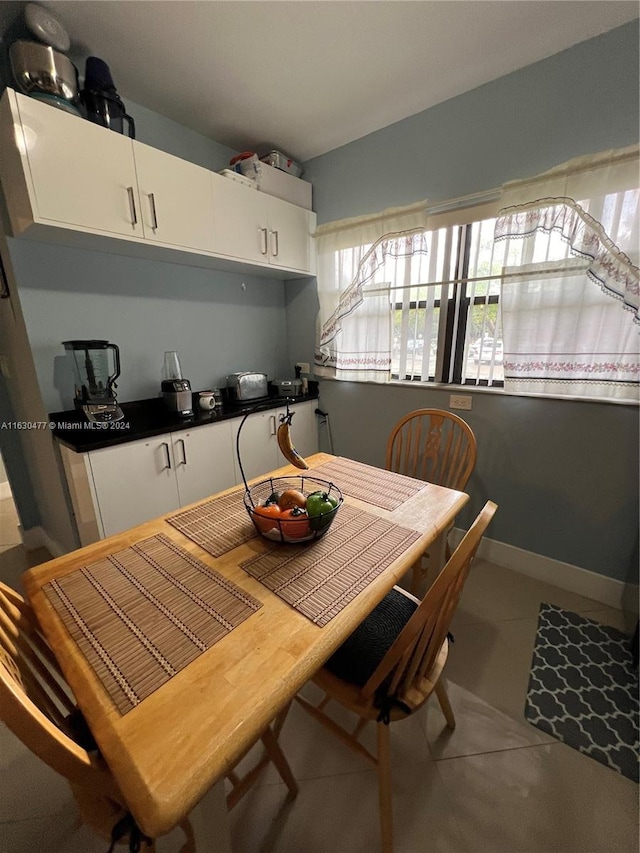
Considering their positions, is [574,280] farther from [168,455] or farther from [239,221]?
[168,455]

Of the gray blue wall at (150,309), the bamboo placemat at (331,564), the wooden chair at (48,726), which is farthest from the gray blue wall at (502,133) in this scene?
the wooden chair at (48,726)

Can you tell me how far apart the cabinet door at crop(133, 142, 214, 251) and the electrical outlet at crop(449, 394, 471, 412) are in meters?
1.67

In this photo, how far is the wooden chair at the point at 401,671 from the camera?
2.31 feet

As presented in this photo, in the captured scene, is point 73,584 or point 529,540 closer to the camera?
point 73,584

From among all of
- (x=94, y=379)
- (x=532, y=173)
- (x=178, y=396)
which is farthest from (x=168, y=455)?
(x=532, y=173)

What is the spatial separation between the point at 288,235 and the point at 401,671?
8.10 feet

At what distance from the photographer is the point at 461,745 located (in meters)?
1.16

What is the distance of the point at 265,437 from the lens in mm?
2354

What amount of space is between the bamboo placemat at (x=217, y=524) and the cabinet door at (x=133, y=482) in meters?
0.74

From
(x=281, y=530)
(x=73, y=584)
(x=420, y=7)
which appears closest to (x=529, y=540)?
(x=281, y=530)

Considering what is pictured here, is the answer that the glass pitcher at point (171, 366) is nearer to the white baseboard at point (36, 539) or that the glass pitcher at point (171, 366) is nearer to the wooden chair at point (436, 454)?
the white baseboard at point (36, 539)

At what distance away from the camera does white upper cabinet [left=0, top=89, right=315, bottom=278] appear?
4.45ft

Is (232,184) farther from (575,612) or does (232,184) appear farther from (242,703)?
(575,612)

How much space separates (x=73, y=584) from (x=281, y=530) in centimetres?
50
